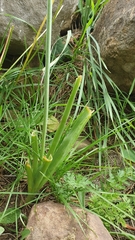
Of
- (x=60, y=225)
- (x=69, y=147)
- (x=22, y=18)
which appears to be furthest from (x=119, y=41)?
(x=60, y=225)

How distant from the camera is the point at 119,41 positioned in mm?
1476

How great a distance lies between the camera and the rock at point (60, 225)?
106cm

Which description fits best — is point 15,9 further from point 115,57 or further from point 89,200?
point 89,200

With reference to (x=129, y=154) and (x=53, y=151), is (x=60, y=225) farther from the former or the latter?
(x=129, y=154)

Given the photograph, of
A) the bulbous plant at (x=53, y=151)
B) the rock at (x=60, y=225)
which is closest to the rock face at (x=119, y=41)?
the bulbous plant at (x=53, y=151)

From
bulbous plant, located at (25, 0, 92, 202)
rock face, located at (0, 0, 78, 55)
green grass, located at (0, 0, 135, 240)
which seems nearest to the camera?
bulbous plant, located at (25, 0, 92, 202)

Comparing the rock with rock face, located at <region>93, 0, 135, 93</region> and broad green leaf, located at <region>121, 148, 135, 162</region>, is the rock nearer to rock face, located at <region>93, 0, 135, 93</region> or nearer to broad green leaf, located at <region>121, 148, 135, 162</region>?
broad green leaf, located at <region>121, 148, 135, 162</region>

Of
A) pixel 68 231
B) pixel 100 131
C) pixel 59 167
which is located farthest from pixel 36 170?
pixel 100 131

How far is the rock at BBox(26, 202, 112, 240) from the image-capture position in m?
1.06

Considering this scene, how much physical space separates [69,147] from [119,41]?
60cm

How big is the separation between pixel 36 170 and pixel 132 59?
67cm

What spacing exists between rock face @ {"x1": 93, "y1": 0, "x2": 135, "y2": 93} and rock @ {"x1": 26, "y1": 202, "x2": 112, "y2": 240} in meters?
Result: 0.67

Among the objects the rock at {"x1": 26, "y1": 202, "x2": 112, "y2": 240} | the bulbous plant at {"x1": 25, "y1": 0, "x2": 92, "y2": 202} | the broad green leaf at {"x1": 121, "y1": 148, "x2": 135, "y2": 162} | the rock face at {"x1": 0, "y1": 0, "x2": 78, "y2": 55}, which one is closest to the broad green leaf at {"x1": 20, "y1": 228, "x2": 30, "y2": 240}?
the rock at {"x1": 26, "y1": 202, "x2": 112, "y2": 240}

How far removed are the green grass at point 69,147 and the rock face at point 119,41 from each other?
5 centimetres
